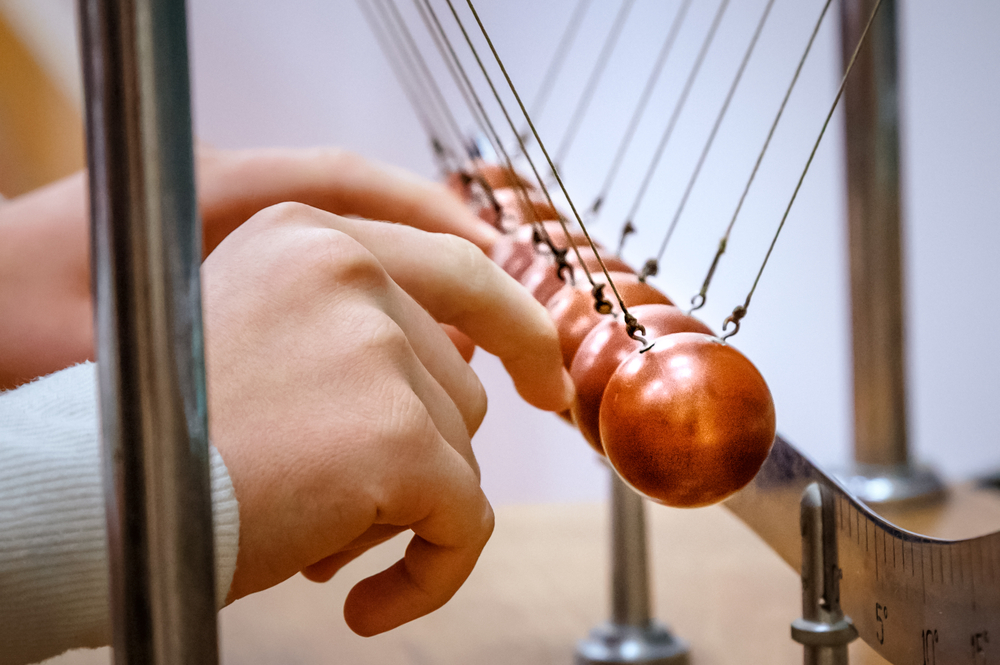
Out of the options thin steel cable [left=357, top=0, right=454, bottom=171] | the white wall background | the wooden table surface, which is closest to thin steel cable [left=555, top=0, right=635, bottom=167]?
the white wall background

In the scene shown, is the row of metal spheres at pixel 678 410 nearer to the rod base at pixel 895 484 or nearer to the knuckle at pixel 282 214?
the knuckle at pixel 282 214

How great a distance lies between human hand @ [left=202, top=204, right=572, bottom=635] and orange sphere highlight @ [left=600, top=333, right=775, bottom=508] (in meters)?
0.04

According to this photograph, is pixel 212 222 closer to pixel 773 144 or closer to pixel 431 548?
pixel 431 548

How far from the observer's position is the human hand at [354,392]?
0.18 meters

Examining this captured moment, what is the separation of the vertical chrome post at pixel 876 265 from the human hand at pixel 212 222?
15.9 inches

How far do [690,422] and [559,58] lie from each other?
1.95 ft

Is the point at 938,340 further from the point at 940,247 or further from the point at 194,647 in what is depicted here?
the point at 194,647

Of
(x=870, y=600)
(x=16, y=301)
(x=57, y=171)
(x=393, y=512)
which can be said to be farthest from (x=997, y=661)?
(x=57, y=171)

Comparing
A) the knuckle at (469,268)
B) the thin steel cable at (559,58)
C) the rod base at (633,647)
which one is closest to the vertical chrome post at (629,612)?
the rod base at (633,647)

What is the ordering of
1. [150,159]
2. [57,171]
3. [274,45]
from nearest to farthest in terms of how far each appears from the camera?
[150,159]
[57,171]
[274,45]

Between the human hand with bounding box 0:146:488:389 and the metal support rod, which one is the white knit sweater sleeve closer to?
the human hand with bounding box 0:146:488:389

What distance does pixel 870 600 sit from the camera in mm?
230

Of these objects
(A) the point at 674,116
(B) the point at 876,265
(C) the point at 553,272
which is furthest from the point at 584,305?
(B) the point at 876,265

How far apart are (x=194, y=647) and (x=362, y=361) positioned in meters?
0.08
